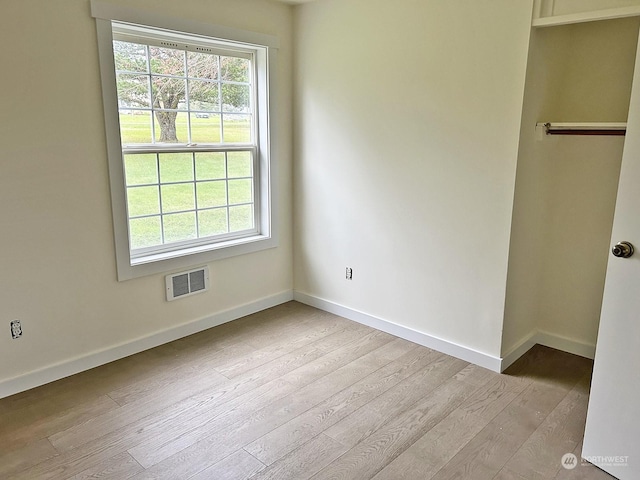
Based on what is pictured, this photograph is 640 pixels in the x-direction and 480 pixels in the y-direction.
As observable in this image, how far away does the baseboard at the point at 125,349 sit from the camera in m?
2.66

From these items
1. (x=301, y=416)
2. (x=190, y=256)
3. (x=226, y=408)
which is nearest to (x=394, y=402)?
(x=301, y=416)

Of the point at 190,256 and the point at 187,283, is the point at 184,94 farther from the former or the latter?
the point at 187,283

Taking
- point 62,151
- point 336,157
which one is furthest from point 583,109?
point 62,151

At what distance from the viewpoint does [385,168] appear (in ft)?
10.8

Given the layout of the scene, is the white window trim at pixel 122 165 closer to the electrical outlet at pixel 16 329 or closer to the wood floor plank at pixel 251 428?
the electrical outlet at pixel 16 329

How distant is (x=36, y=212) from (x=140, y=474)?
150 cm

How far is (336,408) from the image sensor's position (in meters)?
2.54

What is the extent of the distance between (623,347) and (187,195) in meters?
2.73

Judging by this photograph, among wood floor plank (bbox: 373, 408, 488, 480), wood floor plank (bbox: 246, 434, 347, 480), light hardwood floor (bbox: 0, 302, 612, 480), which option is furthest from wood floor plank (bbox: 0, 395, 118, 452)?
wood floor plank (bbox: 373, 408, 488, 480)

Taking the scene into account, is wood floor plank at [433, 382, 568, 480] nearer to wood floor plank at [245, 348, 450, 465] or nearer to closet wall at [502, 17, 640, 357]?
closet wall at [502, 17, 640, 357]

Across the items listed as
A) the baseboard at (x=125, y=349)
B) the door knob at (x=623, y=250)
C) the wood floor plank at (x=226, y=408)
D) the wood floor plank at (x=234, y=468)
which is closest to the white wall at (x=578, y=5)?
the door knob at (x=623, y=250)

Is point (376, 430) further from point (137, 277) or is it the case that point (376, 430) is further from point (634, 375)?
point (137, 277)

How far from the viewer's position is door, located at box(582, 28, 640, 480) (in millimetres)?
1867

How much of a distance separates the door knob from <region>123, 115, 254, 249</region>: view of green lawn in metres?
2.59
